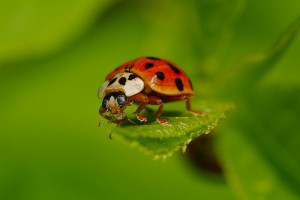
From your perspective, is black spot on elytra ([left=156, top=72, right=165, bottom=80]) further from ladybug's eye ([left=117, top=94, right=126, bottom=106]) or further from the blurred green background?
the blurred green background

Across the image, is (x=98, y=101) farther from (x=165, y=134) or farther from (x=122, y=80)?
(x=165, y=134)

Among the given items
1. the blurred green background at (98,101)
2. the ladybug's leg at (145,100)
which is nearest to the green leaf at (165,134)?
the ladybug's leg at (145,100)

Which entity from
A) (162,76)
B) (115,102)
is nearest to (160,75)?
(162,76)

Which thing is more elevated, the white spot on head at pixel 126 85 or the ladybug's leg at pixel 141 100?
the white spot on head at pixel 126 85

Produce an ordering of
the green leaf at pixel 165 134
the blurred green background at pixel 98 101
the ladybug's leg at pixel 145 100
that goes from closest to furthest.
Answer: the green leaf at pixel 165 134, the ladybug's leg at pixel 145 100, the blurred green background at pixel 98 101

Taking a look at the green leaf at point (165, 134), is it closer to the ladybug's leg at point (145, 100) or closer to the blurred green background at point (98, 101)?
the ladybug's leg at point (145, 100)

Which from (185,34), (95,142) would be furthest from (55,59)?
(185,34)

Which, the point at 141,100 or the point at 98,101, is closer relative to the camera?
the point at 141,100
